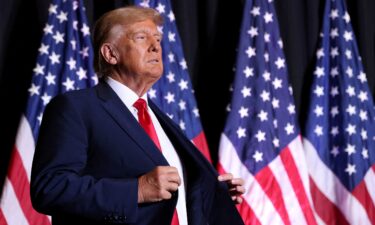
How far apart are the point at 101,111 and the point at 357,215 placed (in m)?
2.42

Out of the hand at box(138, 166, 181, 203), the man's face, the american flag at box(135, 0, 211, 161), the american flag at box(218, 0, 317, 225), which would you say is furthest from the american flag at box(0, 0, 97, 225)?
the hand at box(138, 166, 181, 203)

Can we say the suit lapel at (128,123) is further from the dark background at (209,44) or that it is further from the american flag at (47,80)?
the dark background at (209,44)

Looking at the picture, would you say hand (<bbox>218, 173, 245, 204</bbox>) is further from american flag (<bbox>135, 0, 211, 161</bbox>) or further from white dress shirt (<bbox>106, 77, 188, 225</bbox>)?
american flag (<bbox>135, 0, 211, 161</bbox>)

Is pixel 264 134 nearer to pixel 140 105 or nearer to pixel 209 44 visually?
pixel 209 44

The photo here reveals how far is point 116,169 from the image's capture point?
179 centimetres

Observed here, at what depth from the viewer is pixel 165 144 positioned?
6.61 feet

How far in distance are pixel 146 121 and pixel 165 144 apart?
0.10 m

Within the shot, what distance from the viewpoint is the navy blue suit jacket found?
1672 millimetres

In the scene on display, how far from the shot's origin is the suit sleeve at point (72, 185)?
1659mm

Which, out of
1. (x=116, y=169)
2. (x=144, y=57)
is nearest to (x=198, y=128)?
(x=144, y=57)

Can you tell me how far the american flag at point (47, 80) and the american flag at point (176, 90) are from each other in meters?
0.37

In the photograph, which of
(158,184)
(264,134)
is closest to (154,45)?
(158,184)

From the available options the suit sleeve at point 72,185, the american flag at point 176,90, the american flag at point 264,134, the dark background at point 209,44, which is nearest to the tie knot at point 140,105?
the suit sleeve at point 72,185

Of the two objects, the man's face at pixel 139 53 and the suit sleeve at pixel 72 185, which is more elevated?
the man's face at pixel 139 53
